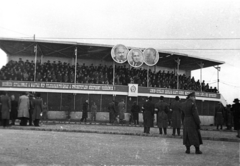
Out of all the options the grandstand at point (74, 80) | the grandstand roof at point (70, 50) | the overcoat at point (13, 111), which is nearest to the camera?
the overcoat at point (13, 111)

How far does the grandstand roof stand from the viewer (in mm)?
31188

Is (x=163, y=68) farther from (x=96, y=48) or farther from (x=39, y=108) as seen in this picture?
(x=39, y=108)

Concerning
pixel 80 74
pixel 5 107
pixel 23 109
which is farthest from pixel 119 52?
pixel 5 107

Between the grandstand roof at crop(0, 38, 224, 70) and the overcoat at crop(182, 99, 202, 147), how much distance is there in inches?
838

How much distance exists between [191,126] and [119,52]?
21079 mm

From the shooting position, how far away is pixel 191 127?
10273 millimetres

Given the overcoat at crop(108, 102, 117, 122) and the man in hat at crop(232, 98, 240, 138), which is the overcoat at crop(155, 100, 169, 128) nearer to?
the man in hat at crop(232, 98, 240, 138)

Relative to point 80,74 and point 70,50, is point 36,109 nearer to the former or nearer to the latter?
point 80,74

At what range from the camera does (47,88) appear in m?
30.8

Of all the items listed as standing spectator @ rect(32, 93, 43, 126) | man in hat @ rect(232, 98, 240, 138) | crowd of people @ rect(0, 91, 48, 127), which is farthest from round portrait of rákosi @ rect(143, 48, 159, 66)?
man in hat @ rect(232, 98, 240, 138)

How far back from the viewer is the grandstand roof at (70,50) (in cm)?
3119

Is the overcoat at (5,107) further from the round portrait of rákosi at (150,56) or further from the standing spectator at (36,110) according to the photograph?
the round portrait of rákosi at (150,56)

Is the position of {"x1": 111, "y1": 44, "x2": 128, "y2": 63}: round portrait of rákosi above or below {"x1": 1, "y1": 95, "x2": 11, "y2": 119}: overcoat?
above

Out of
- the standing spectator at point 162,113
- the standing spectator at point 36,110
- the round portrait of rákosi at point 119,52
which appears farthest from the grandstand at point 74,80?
the standing spectator at point 162,113
